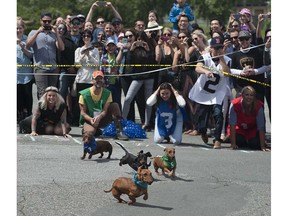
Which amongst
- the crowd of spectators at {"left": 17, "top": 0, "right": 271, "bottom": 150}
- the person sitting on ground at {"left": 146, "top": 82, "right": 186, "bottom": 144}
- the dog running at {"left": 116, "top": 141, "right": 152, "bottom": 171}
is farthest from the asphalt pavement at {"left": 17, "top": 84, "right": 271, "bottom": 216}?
the crowd of spectators at {"left": 17, "top": 0, "right": 271, "bottom": 150}

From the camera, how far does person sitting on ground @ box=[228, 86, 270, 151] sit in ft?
35.8

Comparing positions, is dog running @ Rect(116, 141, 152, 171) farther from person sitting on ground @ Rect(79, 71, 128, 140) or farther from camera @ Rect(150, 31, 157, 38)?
camera @ Rect(150, 31, 157, 38)

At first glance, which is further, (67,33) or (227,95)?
(67,33)

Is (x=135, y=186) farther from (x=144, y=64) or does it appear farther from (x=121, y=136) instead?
(x=144, y=64)

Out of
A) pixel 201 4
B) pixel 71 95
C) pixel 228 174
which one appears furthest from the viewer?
pixel 201 4

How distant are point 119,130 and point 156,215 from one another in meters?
4.78

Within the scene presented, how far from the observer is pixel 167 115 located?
36.5 feet

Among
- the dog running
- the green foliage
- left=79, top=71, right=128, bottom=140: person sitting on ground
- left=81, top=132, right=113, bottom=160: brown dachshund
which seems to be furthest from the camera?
the green foliage

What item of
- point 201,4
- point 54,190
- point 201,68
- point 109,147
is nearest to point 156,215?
point 54,190

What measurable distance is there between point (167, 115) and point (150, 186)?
3300 mm

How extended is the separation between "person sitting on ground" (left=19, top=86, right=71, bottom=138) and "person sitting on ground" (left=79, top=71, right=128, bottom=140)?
32cm

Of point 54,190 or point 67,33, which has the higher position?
point 67,33

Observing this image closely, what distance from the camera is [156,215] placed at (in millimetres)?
6809

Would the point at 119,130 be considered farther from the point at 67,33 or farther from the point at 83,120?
the point at 67,33
